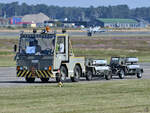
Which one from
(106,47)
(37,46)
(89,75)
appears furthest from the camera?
(106,47)

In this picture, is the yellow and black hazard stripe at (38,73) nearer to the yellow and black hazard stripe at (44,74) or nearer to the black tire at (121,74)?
the yellow and black hazard stripe at (44,74)

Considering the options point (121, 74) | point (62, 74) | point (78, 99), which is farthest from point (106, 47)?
point (78, 99)

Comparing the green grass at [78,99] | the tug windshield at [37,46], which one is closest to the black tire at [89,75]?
the tug windshield at [37,46]

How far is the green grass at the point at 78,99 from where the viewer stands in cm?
1900

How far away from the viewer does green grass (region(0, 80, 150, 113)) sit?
19000 mm

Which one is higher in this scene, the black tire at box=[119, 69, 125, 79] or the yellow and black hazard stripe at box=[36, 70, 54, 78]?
the yellow and black hazard stripe at box=[36, 70, 54, 78]

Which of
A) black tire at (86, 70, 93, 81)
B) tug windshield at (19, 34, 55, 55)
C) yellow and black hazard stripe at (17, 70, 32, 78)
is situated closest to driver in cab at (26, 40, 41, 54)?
Result: tug windshield at (19, 34, 55, 55)

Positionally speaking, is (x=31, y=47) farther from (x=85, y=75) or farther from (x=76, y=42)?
(x=76, y=42)

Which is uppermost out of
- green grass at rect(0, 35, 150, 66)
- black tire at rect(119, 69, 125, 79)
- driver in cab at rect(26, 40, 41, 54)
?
driver in cab at rect(26, 40, 41, 54)

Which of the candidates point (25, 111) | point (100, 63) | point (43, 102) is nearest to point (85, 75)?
point (100, 63)

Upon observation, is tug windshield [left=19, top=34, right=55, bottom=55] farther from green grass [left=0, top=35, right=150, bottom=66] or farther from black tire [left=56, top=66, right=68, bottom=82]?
green grass [left=0, top=35, right=150, bottom=66]

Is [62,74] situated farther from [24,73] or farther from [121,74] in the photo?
[121,74]

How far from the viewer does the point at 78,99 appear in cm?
2206

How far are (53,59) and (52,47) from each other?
2.27 ft
